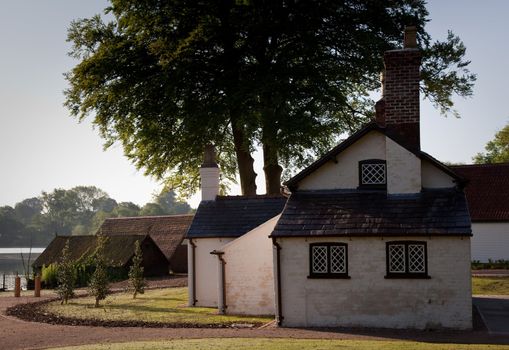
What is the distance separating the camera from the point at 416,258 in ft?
69.5

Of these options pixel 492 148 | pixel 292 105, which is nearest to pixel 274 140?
pixel 292 105

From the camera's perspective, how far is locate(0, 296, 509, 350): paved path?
18953mm

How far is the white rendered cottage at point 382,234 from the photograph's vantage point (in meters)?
20.9

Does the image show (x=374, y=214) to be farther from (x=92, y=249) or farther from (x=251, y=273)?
(x=92, y=249)

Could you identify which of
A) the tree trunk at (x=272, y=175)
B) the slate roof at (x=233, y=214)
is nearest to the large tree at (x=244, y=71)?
the tree trunk at (x=272, y=175)

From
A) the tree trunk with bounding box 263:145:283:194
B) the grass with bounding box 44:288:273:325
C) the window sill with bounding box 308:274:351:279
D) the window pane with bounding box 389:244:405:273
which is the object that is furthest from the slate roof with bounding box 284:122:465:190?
the tree trunk with bounding box 263:145:283:194

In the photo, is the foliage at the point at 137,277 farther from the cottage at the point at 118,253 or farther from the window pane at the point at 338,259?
the window pane at the point at 338,259

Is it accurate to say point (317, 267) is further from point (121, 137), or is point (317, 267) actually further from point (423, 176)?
point (121, 137)

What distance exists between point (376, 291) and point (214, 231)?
9.03 metres

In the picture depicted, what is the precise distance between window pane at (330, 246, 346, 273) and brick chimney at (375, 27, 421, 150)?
4109 mm

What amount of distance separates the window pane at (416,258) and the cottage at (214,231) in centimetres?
831

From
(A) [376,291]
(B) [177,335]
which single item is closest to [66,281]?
(B) [177,335]

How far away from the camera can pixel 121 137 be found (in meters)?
39.1

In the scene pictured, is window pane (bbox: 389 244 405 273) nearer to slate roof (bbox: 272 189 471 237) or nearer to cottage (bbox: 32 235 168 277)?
slate roof (bbox: 272 189 471 237)
